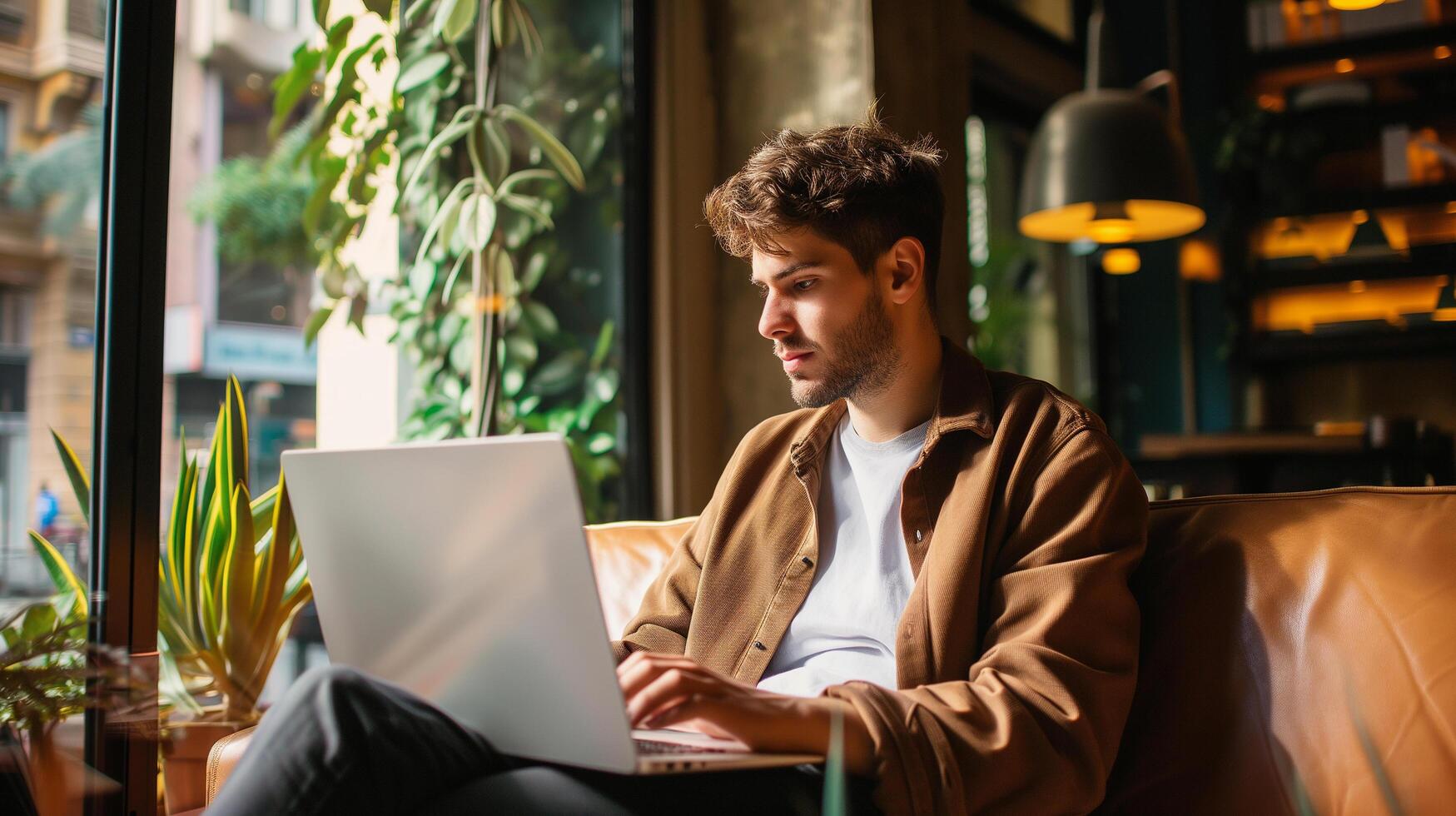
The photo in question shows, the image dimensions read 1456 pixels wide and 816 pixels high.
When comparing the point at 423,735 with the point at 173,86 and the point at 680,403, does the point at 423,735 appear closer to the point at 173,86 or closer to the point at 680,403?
the point at 173,86

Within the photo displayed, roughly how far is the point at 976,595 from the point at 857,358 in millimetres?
379

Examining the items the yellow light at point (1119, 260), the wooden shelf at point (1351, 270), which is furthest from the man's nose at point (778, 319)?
the wooden shelf at point (1351, 270)

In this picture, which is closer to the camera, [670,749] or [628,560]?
[670,749]

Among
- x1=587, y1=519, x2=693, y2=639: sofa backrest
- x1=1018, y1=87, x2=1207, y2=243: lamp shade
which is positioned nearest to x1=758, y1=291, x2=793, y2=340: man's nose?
x1=587, y1=519, x2=693, y2=639: sofa backrest

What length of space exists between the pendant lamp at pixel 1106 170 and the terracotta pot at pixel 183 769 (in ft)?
7.14

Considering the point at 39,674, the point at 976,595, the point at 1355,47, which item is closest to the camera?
the point at 976,595

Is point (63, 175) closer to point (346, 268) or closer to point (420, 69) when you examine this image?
point (346, 268)

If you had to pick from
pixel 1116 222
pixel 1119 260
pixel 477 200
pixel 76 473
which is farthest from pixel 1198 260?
pixel 76 473

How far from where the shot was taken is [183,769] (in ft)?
6.26

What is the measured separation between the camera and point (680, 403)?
2.99m

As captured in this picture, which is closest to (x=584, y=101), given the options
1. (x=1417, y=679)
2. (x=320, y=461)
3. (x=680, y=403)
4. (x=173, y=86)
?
(x=680, y=403)

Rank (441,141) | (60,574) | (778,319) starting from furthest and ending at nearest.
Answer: (441,141), (60,574), (778,319)

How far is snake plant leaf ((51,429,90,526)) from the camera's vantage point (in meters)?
1.87

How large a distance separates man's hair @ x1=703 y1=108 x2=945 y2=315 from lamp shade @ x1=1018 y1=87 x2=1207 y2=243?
123 centimetres
